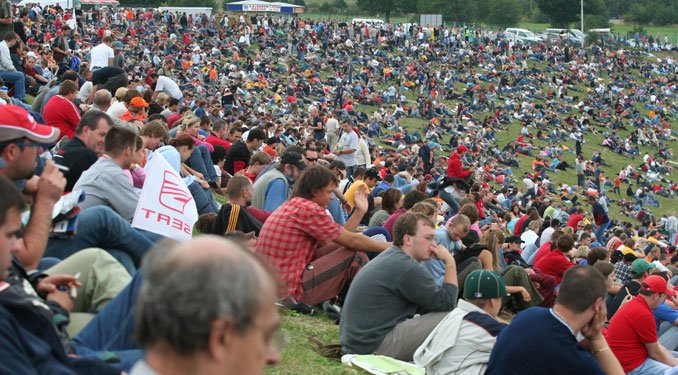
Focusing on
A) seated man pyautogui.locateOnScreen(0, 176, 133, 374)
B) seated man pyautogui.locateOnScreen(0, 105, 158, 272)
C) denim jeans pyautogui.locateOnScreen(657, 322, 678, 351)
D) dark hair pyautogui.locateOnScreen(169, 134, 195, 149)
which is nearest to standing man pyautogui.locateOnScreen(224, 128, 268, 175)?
dark hair pyautogui.locateOnScreen(169, 134, 195, 149)

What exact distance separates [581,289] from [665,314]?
4.90 meters

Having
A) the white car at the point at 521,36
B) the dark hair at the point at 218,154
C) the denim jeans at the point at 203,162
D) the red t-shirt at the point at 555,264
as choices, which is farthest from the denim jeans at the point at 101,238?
the white car at the point at 521,36

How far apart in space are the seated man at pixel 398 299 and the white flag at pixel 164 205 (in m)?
1.38

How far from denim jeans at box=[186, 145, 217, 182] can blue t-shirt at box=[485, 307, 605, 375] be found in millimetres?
7043

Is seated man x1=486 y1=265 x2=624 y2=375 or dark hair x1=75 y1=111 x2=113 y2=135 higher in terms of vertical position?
dark hair x1=75 y1=111 x2=113 y2=135

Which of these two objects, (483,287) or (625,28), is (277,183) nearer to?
(483,287)

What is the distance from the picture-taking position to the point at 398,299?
715 centimetres

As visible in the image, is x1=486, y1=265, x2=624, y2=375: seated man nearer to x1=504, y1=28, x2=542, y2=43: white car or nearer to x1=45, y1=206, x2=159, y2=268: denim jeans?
x1=45, y1=206, x2=159, y2=268: denim jeans

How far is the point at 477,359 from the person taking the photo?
6.25 m

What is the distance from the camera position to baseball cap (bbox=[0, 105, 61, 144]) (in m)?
4.39

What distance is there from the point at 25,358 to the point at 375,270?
4234 millimetres

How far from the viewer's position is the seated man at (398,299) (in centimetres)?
699

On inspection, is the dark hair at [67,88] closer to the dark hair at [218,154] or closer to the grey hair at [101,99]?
the grey hair at [101,99]

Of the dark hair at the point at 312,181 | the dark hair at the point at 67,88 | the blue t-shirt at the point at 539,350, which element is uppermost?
the dark hair at the point at 67,88
